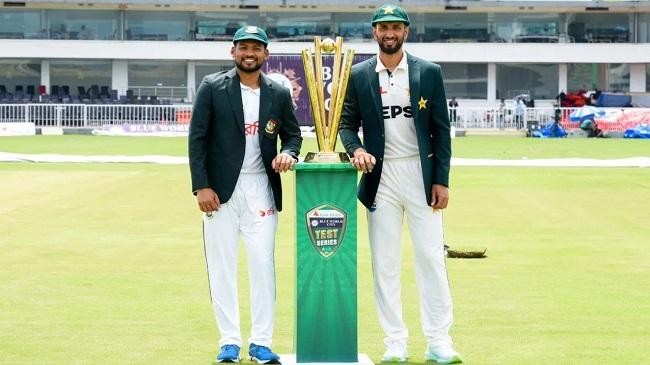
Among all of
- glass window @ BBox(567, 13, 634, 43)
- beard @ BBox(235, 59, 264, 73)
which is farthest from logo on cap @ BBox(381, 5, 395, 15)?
glass window @ BBox(567, 13, 634, 43)

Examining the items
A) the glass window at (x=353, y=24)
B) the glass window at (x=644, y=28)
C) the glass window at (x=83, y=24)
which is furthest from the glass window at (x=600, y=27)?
the glass window at (x=83, y=24)

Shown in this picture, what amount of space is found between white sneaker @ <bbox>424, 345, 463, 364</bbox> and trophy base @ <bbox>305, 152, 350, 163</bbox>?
50.3 inches

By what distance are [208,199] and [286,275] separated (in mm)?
4374

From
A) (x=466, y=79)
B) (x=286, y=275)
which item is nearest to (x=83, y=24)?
(x=466, y=79)

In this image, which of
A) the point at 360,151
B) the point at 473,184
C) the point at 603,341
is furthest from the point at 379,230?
the point at 473,184

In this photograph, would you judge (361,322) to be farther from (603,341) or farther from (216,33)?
(216,33)

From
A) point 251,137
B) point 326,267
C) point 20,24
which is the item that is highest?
point 20,24

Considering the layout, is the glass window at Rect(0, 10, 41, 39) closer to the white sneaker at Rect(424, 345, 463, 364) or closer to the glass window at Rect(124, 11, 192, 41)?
the glass window at Rect(124, 11, 192, 41)

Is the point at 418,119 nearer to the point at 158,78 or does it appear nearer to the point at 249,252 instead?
the point at 249,252

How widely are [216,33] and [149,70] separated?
378 cm

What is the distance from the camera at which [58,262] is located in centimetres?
1345

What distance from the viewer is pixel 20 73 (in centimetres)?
6862

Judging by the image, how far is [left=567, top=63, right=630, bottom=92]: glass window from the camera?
231 ft

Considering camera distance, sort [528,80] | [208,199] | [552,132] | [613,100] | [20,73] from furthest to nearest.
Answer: [528,80] < [20,73] < [613,100] < [552,132] < [208,199]
